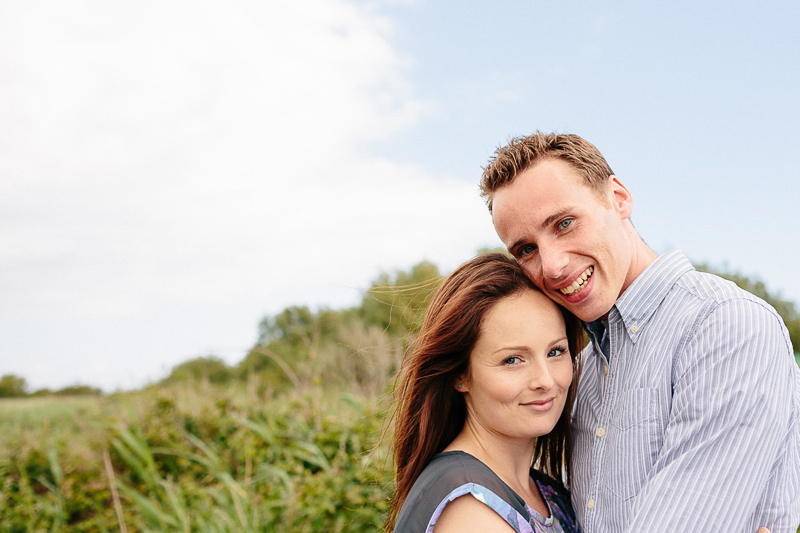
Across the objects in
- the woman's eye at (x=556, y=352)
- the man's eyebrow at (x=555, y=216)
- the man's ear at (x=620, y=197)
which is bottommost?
the woman's eye at (x=556, y=352)

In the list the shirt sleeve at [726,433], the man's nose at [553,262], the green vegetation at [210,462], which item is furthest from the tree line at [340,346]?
the shirt sleeve at [726,433]

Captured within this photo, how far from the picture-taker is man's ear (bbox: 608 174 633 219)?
2.48 metres

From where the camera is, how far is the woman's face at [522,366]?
2357 millimetres

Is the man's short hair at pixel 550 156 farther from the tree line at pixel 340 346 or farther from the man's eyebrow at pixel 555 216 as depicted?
the tree line at pixel 340 346

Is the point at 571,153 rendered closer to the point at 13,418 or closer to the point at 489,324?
the point at 489,324

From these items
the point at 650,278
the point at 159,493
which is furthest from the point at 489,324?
the point at 159,493

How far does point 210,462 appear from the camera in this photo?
Result: 661 cm

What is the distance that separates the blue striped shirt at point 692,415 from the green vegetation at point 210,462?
3.70ft

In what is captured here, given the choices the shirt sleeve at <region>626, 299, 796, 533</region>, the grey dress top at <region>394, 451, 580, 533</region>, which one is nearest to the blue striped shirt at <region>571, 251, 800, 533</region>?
the shirt sleeve at <region>626, 299, 796, 533</region>

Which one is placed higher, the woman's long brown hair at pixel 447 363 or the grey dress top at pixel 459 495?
the woman's long brown hair at pixel 447 363

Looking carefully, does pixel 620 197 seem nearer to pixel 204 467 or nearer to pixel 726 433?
pixel 726 433

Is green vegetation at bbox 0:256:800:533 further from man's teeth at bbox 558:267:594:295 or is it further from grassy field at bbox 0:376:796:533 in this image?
man's teeth at bbox 558:267:594:295

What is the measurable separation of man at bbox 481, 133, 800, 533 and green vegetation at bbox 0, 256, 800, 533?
2.94 ft

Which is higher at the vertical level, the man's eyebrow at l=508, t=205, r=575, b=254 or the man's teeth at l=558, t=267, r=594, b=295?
the man's eyebrow at l=508, t=205, r=575, b=254
